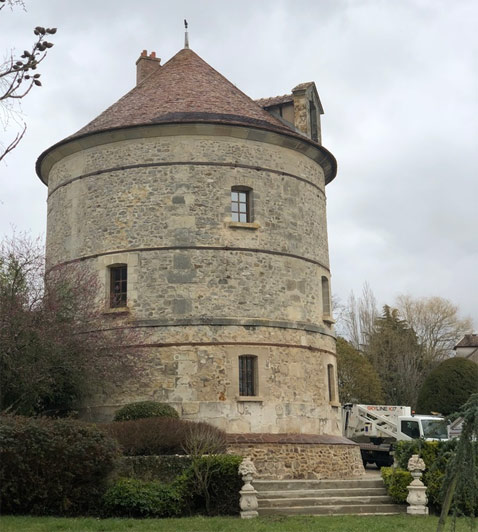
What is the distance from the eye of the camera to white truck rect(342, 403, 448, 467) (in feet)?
88.1

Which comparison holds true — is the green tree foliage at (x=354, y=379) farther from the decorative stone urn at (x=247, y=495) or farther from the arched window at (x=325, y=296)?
the decorative stone urn at (x=247, y=495)

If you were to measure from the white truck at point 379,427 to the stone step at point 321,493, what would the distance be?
10.00 metres

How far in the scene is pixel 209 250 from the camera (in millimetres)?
20781

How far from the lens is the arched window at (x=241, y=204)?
2152cm

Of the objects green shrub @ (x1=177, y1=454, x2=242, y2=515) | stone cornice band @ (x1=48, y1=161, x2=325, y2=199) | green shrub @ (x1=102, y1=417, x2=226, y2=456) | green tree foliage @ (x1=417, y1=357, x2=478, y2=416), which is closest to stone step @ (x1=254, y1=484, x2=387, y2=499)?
green shrub @ (x1=177, y1=454, x2=242, y2=515)

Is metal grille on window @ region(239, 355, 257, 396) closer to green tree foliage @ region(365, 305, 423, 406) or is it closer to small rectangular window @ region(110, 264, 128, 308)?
small rectangular window @ region(110, 264, 128, 308)

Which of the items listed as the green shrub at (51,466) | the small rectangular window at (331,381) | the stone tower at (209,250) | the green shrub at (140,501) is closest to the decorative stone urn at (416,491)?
the green shrub at (140,501)

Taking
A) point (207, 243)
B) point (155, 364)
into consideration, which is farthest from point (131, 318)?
point (207, 243)

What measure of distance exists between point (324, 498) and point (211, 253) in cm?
748

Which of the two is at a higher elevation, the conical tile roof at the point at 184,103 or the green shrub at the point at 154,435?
the conical tile roof at the point at 184,103

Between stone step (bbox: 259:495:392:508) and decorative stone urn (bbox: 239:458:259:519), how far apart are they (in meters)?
0.59

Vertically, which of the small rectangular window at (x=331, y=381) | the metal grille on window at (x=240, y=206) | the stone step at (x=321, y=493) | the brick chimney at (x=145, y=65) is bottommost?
the stone step at (x=321, y=493)

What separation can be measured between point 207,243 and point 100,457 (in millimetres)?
8072

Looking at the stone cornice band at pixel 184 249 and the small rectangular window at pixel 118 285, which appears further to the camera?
the small rectangular window at pixel 118 285
